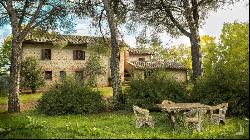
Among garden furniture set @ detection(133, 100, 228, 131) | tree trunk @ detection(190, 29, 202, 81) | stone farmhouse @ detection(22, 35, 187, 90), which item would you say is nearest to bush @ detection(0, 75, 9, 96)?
stone farmhouse @ detection(22, 35, 187, 90)

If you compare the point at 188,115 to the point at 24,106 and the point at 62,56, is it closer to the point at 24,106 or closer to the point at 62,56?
the point at 24,106

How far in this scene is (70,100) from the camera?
2409 centimetres

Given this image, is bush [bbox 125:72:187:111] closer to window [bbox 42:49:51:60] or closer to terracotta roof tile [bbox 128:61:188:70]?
window [bbox 42:49:51:60]

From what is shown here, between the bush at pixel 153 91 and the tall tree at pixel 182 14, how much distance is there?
2511 mm

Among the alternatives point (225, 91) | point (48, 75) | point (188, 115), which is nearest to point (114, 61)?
point (225, 91)

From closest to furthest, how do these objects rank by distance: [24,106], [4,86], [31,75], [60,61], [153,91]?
1. [153,91]
2. [24,106]
3. [4,86]
4. [31,75]
5. [60,61]

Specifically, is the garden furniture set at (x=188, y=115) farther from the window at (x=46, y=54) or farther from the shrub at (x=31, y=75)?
the window at (x=46, y=54)

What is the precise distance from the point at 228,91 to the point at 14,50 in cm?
1309

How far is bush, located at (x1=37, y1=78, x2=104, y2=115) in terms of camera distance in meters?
23.9

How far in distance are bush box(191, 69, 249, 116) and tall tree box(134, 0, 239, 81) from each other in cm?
379

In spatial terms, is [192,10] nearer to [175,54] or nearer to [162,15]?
[162,15]

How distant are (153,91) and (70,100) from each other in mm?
4505

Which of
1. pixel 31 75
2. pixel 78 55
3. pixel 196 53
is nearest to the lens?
pixel 196 53

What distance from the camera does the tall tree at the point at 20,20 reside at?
27062 millimetres
